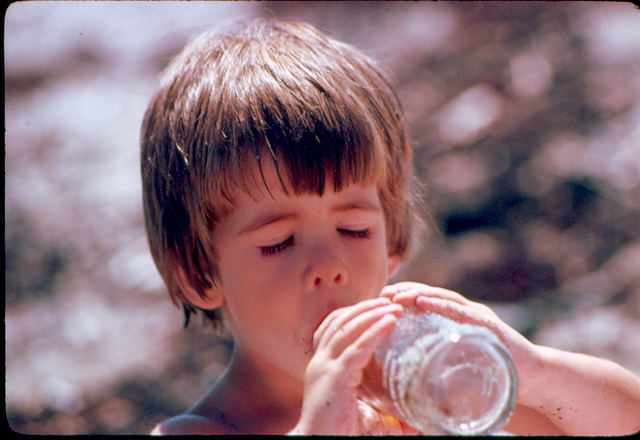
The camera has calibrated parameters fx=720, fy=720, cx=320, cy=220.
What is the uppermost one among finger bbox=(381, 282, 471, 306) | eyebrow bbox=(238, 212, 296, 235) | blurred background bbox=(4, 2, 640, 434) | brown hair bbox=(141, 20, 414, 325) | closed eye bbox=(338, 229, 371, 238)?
brown hair bbox=(141, 20, 414, 325)

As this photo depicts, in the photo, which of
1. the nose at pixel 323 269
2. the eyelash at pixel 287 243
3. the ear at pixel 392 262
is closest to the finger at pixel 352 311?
the nose at pixel 323 269

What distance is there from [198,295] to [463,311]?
62 cm

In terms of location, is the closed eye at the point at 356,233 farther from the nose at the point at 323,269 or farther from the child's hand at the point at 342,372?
the child's hand at the point at 342,372

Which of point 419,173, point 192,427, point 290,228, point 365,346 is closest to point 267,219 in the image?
point 290,228

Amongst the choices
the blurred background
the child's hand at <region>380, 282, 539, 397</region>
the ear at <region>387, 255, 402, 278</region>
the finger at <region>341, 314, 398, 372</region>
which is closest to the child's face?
the child's hand at <region>380, 282, 539, 397</region>

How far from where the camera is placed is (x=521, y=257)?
10.8 feet

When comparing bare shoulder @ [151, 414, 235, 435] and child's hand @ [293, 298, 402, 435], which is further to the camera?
bare shoulder @ [151, 414, 235, 435]

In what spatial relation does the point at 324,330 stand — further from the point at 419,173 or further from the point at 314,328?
the point at 419,173

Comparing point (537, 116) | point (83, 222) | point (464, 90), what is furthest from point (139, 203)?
point (537, 116)

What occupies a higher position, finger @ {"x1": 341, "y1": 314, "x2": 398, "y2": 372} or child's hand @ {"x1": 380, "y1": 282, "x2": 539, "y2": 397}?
finger @ {"x1": 341, "y1": 314, "x2": 398, "y2": 372}

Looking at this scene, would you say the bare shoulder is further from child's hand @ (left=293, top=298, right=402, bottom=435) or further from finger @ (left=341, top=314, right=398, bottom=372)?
finger @ (left=341, top=314, right=398, bottom=372)

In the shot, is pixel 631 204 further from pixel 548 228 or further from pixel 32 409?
pixel 32 409

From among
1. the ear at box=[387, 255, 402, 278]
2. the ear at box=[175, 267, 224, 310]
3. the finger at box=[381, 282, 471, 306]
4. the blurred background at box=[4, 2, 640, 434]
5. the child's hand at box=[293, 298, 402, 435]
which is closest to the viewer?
the child's hand at box=[293, 298, 402, 435]

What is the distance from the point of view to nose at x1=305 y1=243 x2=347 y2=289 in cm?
132
